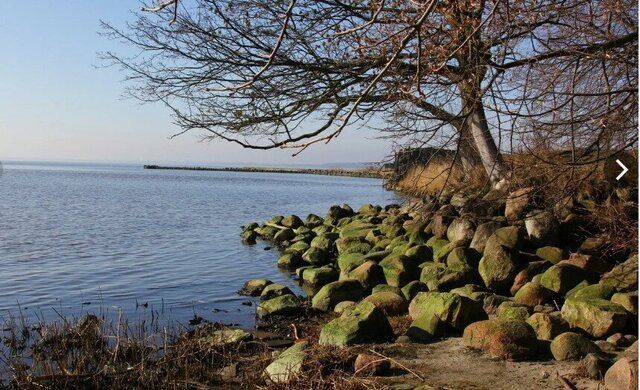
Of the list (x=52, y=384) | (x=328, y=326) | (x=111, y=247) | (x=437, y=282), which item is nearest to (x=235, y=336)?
(x=328, y=326)

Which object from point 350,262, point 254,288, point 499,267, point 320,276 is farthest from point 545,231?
point 254,288

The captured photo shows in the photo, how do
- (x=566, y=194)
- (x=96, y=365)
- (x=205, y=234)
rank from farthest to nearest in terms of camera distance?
(x=205, y=234), (x=566, y=194), (x=96, y=365)

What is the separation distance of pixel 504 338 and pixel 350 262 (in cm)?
635

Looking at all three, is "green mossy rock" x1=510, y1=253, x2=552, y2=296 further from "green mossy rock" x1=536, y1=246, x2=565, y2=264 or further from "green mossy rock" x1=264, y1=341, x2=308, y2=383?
"green mossy rock" x1=264, y1=341, x2=308, y2=383

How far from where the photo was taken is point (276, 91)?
36.0 ft

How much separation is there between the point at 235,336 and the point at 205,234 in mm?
15404

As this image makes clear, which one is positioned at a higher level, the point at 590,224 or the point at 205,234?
the point at 590,224

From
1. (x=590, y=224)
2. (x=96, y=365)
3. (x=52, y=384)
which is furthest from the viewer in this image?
(x=590, y=224)

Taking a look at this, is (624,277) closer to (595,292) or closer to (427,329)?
(595,292)

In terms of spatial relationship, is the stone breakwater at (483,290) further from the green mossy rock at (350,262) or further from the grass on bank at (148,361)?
the grass on bank at (148,361)

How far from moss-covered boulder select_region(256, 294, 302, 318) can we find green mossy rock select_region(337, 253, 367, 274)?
245 centimetres

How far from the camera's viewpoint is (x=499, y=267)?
33.8 ft

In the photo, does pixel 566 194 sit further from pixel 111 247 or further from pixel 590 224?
pixel 111 247

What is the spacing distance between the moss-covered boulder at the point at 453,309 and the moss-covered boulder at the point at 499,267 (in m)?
2.14
